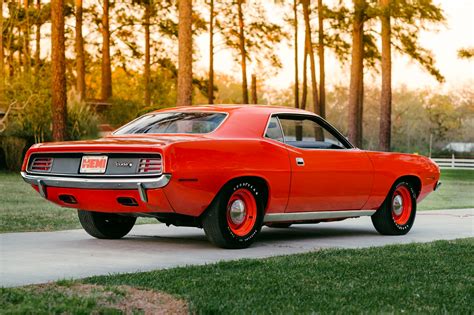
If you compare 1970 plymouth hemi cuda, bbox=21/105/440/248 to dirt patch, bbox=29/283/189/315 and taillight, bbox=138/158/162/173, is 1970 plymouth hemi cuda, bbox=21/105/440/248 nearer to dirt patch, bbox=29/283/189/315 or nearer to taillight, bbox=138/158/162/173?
taillight, bbox=138/158/162/173

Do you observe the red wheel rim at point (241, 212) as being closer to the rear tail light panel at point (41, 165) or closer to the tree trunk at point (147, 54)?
the rear tail light panel at point (41, 165)

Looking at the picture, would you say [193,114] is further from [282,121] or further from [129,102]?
[129,102]

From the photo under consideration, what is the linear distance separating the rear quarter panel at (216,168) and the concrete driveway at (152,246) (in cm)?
56

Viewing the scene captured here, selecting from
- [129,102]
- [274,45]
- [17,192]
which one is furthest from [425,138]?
[17,192]

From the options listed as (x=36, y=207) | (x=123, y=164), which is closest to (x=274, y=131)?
(x=123, y=164)

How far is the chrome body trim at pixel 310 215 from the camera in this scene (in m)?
11.3

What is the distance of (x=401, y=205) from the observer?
13.3m

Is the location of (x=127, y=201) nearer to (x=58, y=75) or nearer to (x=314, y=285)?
(x=314, y=285)

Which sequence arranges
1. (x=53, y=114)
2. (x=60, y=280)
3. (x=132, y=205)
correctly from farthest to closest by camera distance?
(x=53, y=114), (x=132, y=205), (x=60, y=280)

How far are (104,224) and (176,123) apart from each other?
63.6 inches

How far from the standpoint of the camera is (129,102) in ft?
154

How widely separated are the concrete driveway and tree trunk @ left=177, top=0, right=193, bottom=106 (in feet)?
41.7

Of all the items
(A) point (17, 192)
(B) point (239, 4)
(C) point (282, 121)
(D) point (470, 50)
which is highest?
(B) point (239, 4)

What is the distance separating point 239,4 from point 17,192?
3265 cm
